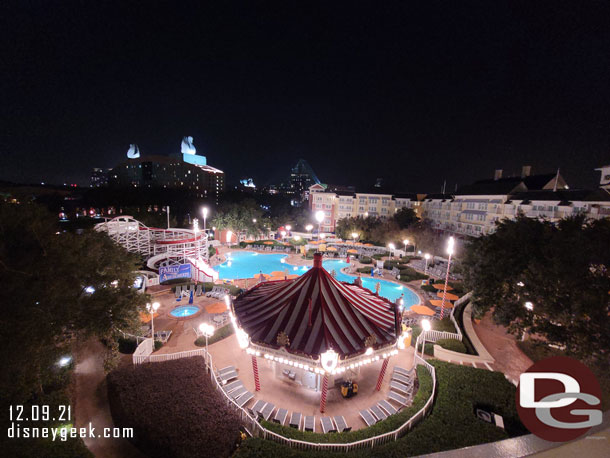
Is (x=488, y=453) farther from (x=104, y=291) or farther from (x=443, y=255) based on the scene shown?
(x=443, y=255)

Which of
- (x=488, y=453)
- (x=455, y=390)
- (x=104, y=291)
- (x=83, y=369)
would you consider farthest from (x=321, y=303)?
(x=83, y=369)

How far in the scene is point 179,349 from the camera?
14219 mm

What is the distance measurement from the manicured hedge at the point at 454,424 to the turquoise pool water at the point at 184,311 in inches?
485

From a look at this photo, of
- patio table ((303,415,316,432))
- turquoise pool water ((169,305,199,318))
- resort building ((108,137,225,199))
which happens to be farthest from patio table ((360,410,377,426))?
resort building ((108,137,225,199))

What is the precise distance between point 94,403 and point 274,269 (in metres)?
21.7

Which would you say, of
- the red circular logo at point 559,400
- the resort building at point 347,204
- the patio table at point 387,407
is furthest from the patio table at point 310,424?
the resort building at point 347,204

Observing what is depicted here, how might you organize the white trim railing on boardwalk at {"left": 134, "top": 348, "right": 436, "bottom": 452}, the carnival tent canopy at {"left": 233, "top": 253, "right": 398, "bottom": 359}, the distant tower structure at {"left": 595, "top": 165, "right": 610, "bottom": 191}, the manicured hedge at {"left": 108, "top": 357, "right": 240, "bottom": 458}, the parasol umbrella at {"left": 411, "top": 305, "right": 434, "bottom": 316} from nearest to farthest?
the manicured hedge at {"left": 108, "top": 357, "right": 240, "bottom": 458}, the white trim railing on boardwalk at {"left": 134, "top": 348, "right": 436, "bottom": 452}, the carnival tent canopy at {"left": 233, "top": 253, "right": 398, "bottom": 359}, the parasol umbrella at {"left": 411, "top": 305, "right": 434, "bottom": 316}, the distant tower structure at {"left": 595, "top": 165, "right": 610, "bottom": 191}

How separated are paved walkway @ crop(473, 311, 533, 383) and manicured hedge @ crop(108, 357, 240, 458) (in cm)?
1292

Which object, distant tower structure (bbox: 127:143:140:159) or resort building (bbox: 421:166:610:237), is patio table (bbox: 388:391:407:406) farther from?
distant tower structure (bbox: 127:143:140:159)

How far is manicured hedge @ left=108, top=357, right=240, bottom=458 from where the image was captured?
789cm

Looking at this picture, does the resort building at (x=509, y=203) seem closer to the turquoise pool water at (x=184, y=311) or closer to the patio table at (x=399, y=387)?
the patio table at (x=399, y=387)

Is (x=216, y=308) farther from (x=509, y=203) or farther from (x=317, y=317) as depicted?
(x=509, y=203)

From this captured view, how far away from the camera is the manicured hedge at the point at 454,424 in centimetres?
773

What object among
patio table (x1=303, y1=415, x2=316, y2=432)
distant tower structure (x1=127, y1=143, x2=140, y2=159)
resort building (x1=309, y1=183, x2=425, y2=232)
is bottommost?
patio table (x1=303, y1=415, x2=316, y2=432)
